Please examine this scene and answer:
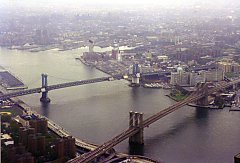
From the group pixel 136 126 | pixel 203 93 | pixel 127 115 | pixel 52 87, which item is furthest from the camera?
pixel 52 87

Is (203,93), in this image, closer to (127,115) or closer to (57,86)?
(127,115)

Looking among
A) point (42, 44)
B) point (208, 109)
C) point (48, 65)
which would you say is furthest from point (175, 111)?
point (42, 44)

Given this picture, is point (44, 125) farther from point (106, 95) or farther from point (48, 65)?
point (48, 65)

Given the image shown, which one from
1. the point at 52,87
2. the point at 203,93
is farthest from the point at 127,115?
the point at 52,87

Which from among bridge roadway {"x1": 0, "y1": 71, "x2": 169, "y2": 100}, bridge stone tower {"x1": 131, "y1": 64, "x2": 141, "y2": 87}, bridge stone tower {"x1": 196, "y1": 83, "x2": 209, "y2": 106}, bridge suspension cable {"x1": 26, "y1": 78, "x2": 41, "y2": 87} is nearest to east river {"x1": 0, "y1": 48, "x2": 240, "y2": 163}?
bridge suspension cable {"x1": 26, "y1": 78, "x2": 41, "y2": 87}

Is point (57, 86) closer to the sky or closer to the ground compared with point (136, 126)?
closer to the ground

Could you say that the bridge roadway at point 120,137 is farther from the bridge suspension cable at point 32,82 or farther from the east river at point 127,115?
the bridge suspension cable at point 32,82

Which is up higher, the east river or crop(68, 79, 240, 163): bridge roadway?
crop(68, 79, 240, 163): bridge roadway

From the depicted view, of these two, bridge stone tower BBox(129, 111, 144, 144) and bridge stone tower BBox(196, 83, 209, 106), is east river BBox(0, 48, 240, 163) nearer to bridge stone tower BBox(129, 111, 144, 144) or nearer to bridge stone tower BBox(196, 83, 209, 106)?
bridge stone tower BBox(129, 111, 144, 144)
